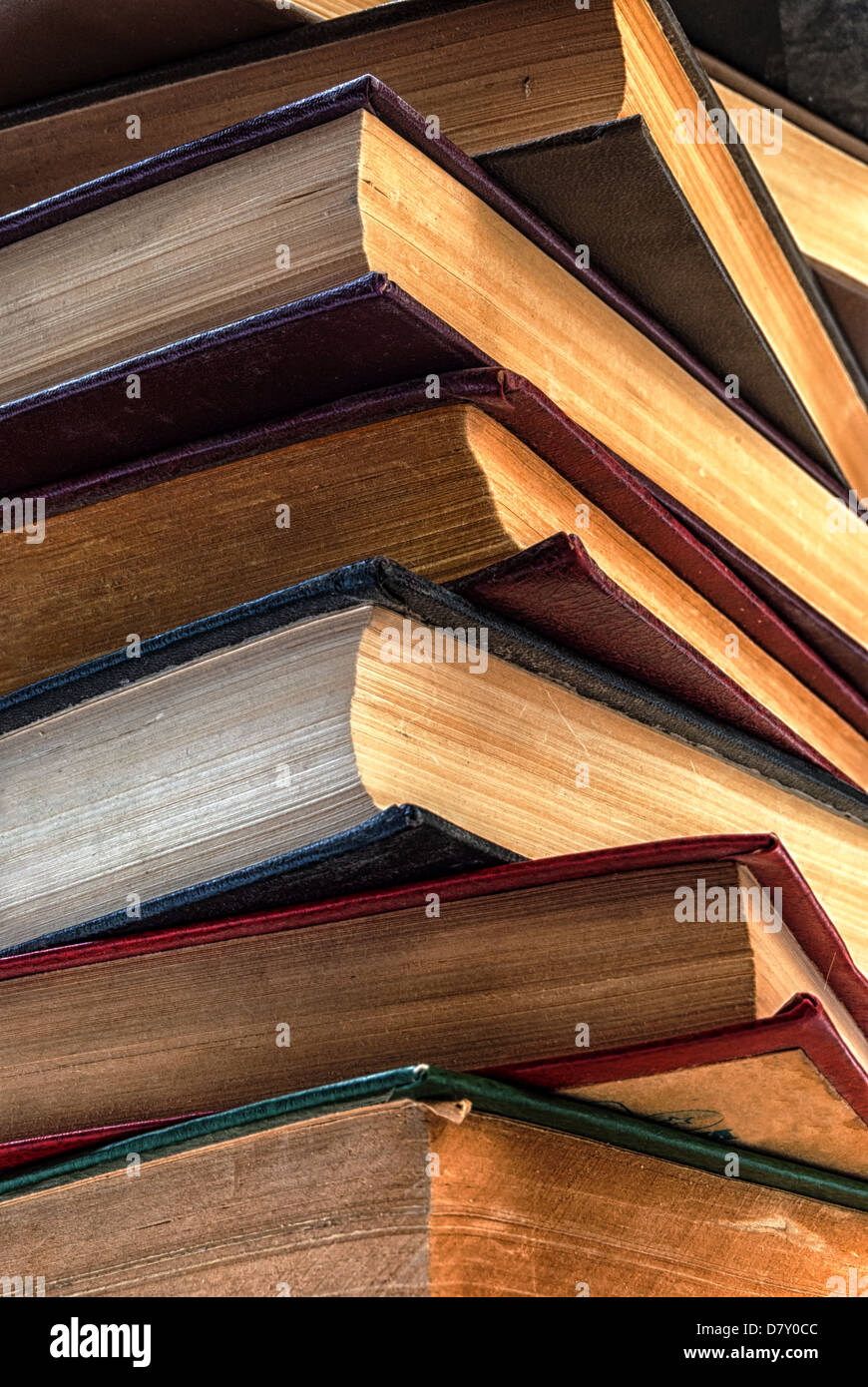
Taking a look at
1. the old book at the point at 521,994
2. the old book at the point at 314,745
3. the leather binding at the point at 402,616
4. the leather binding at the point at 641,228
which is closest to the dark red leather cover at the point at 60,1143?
the old book at the point at 521,994

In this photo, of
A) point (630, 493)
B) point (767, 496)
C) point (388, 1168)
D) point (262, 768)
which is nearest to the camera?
point (388, 1168)

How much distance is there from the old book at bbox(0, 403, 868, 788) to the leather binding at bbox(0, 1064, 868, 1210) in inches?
9.4

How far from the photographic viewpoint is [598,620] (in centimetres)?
68

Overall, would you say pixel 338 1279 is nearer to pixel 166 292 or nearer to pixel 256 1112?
pixel 256 1112

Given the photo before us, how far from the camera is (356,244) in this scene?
0.65 m

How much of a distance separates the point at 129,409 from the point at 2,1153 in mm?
379

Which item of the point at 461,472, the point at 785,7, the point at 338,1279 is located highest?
the point at 785,7

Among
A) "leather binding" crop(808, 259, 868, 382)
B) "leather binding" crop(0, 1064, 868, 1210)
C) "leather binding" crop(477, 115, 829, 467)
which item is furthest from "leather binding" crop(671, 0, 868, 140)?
"leather binding" crop(0, 1064, 868, 1210)

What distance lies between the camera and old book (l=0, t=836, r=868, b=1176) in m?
0.59

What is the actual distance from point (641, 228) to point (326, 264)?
0.76 feet

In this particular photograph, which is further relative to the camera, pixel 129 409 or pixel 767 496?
pixel 767 496

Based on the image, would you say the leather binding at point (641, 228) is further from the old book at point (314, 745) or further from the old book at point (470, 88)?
the old book at point (314, 745)

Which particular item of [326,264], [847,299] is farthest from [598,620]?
[847,299]

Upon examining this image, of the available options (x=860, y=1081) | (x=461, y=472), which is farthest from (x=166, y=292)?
(x=860, y=1081)
